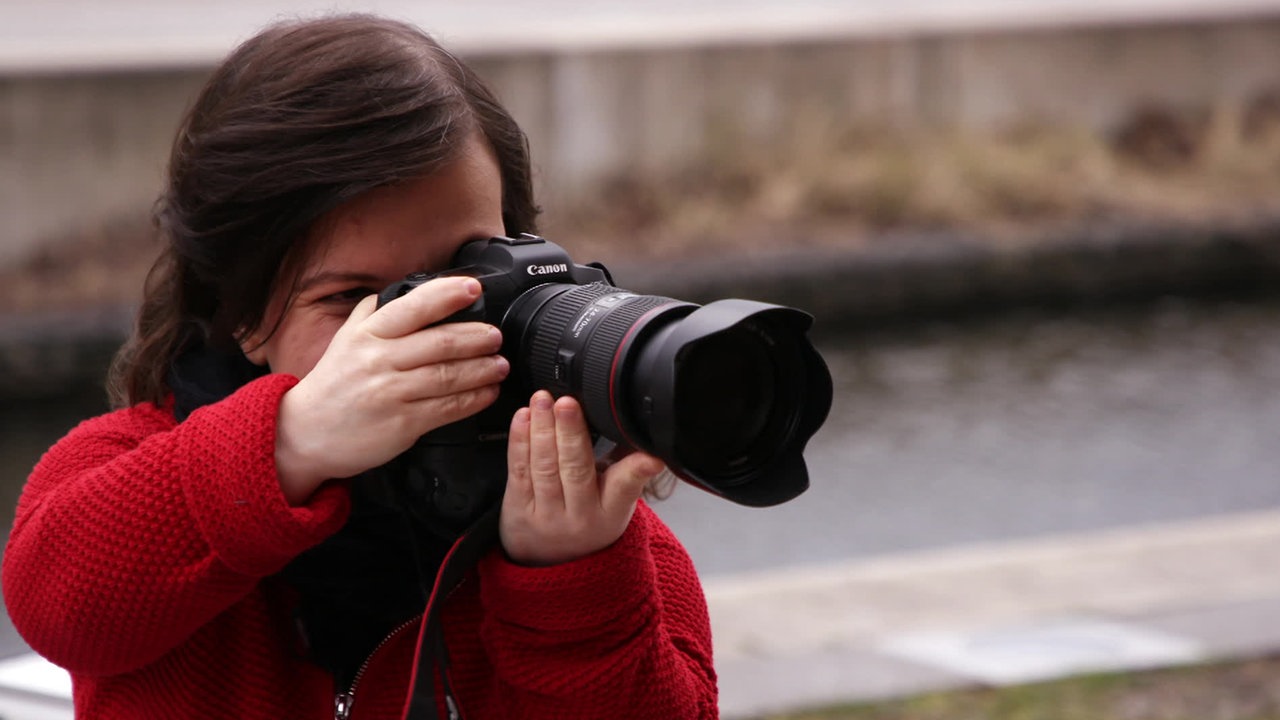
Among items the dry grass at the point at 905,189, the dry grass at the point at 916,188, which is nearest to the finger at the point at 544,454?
the dry grass at the point at 916,188

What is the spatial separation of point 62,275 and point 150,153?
694mm

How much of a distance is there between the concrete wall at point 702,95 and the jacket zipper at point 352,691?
528 cm

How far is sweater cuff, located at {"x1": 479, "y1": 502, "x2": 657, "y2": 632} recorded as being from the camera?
1.25 meters

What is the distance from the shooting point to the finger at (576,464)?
1205 millimetres

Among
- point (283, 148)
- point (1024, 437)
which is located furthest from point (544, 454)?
point (1024, 437)

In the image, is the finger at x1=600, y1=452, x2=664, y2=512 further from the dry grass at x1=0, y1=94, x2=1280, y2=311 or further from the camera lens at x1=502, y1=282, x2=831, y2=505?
the dry grass at x1=0, y1=94, x2=1280, y2=311

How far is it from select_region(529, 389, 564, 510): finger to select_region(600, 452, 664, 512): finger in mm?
38

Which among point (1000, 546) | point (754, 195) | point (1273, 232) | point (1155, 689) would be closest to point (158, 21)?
point (754, 195)

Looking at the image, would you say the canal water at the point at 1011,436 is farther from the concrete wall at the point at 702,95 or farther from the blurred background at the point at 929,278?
the concrete wall at the point at 702,95

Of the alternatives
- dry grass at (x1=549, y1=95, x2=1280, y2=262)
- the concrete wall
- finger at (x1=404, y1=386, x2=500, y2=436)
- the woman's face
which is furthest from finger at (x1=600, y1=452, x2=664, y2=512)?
dry grass at (x1=549, y1=95, x2=1280, y2=262)

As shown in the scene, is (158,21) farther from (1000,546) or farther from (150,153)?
(1000,546)

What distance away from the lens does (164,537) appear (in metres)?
1.21

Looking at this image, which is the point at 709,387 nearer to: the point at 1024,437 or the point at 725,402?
the point at 725,402

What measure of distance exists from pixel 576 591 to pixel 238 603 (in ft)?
1.03
